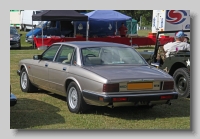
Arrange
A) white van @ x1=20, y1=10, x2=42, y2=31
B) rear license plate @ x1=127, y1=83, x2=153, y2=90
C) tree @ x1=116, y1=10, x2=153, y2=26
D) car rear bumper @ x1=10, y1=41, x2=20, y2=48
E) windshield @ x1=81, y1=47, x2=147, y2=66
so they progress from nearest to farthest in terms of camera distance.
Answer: rear license plate @ x1=127, y1=83, x2=153, y2=90
windshield @ x1=81, y1=47, x2=147, y2=66
tree @ x1=116, y1=10, x2=153, y2=26
car rear bumper @ x1=10, y1=41, x2=20, y2=48
white van @ x1=20, y1=10, x2=42, y2=31

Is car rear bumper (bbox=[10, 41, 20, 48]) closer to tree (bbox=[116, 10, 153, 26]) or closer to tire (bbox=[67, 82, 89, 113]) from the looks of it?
tree (bbox=[116, 10, 153, 26])

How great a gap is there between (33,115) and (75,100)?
783 mm

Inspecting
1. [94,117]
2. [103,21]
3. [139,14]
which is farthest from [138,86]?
[103,21]

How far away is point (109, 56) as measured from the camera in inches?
287

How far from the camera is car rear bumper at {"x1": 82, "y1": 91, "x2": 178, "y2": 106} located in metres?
6.27

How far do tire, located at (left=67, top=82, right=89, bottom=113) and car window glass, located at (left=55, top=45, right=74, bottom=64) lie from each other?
0.62m

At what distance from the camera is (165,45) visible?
31.1 ft

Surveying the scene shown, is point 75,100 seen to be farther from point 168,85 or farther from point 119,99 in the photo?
point 168,85

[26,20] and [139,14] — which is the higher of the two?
[139,14]

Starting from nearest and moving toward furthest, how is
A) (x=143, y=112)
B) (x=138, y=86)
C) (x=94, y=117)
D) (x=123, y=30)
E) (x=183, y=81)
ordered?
1. (x=138, y=86)
2. (x=94, y=117)
3. (x=143, y=112)
4. (x=183, y=81)
5. (x=123, y=30)

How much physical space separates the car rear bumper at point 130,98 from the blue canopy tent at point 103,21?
64.1 feet

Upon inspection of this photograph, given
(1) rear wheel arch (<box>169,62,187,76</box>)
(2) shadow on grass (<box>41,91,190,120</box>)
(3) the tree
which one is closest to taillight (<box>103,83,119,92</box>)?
(2) shadow on grass (<box>41,91,190,120</box>)

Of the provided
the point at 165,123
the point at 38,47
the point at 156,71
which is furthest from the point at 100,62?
the point at 38,47

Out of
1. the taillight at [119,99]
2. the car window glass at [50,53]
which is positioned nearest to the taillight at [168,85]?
the taillight at [119,99]
